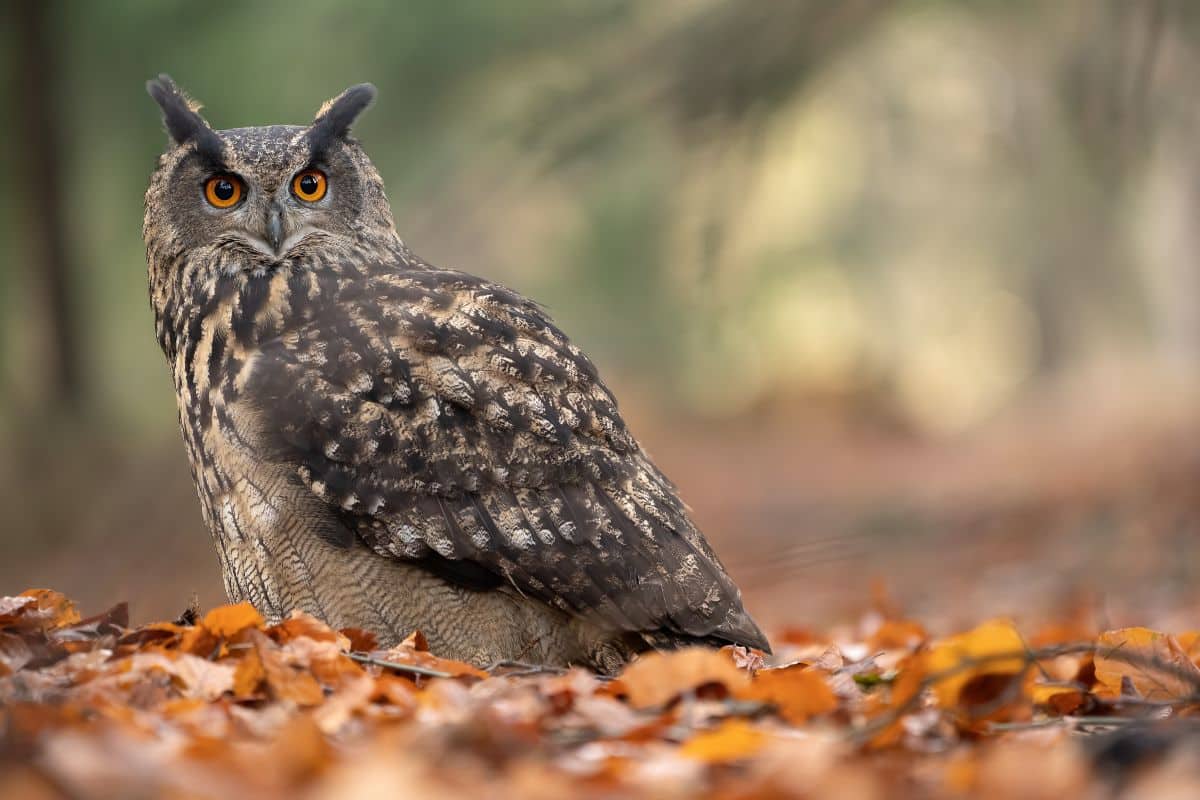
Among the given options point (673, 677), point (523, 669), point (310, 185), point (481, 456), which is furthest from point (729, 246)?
point (673, 677)

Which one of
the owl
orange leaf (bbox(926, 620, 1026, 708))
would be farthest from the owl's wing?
orange leaf (bbox(926, 620, 1026, 708))

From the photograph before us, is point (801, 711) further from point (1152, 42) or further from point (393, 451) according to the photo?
point (1152, 42)

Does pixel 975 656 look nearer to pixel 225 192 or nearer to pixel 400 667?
pixel 400 667

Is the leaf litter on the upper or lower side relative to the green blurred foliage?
lower

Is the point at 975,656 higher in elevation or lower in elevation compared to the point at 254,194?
lower

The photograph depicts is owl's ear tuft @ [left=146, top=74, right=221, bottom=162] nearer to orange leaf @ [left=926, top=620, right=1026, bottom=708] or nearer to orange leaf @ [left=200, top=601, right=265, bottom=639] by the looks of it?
orange leaf @ [left=200, top=601, right=265, bottom=639]

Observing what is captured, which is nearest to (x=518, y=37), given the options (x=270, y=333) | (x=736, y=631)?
(x=270, y=333)
